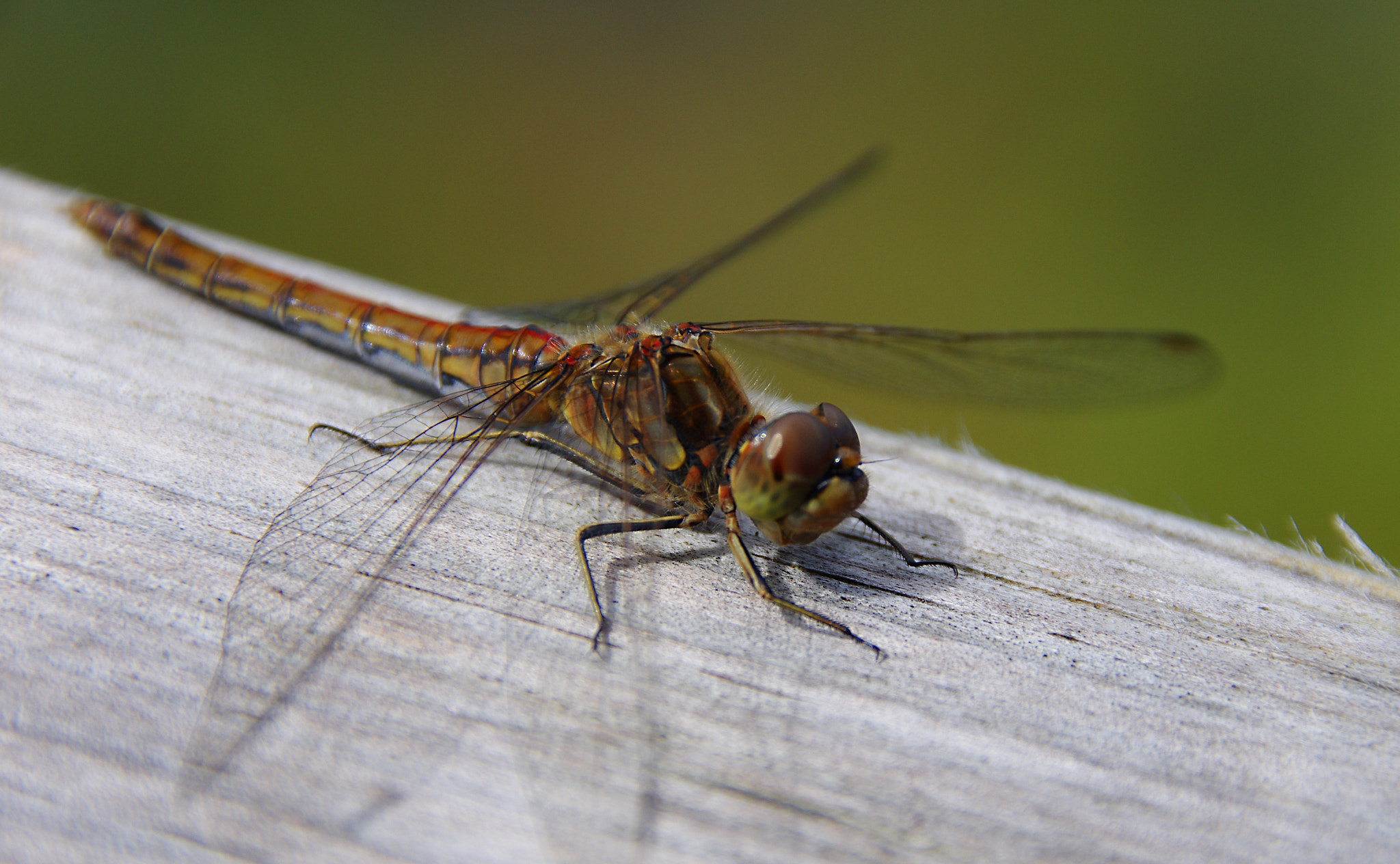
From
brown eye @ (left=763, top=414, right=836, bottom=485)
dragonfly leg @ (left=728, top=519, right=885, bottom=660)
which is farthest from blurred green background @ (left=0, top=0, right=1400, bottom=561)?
dragonfly leg @ (left=728, top=519, right=885, bottom=660)

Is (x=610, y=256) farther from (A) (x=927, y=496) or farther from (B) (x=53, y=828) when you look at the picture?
(B) (x=53, y=828)

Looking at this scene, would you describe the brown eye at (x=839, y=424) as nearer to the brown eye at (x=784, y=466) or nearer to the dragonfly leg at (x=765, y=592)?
the brown eye at (x=784, y=466)

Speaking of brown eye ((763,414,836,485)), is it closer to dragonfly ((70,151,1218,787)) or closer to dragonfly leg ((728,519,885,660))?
dragonfly ((70,151,1218,787))

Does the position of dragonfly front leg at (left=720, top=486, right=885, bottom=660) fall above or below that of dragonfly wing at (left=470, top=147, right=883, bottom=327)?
below

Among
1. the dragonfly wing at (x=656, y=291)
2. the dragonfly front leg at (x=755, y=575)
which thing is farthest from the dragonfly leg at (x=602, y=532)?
the dragonfly wing at (x=656, y=291)

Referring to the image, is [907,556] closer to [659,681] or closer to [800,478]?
[800,478]
